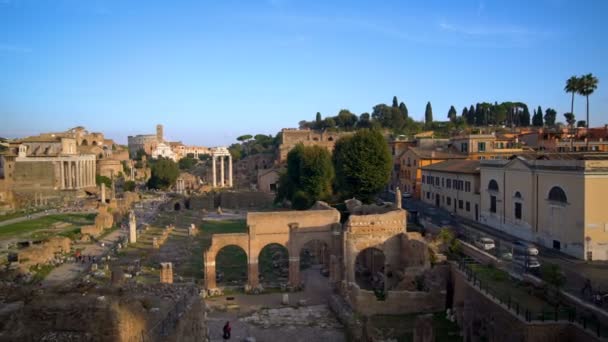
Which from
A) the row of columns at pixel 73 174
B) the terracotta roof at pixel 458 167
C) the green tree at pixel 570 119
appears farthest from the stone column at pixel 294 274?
the row of columns at pixel 73 174

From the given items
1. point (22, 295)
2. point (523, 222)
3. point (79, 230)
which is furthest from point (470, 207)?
point (79, 230)

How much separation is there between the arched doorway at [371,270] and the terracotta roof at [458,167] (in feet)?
39.2

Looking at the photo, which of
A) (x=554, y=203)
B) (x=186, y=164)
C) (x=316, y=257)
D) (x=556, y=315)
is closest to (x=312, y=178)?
(x=316, y=257)

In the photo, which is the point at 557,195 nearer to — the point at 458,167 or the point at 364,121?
the point at 458,167

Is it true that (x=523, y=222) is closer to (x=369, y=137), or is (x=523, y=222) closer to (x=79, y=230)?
(x=369, y=137)

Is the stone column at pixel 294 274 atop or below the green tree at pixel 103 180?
below

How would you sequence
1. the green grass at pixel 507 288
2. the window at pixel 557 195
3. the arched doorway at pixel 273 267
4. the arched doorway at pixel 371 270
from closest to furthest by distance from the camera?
the green grass at pixel 507 288 < the window at pixel 557 195 < the arched doorway at pixel 371 270 < the arched doorway at pixel 273 267

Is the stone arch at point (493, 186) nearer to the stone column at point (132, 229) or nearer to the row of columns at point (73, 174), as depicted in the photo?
the stone column at point (132, 229)

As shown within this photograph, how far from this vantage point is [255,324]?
2084 cm

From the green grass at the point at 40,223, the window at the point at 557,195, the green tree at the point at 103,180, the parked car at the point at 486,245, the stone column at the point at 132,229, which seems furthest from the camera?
the green tree at the point at 103,180

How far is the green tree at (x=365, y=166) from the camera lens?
1574 inches

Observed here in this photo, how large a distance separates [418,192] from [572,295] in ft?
114

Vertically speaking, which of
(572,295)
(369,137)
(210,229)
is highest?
(369,137)

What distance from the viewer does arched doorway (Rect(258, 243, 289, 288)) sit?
27.9 metres
